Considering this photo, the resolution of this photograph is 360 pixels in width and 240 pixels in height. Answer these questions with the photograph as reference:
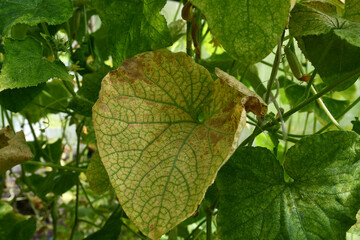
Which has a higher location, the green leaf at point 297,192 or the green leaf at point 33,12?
the green leaf at point 33,12

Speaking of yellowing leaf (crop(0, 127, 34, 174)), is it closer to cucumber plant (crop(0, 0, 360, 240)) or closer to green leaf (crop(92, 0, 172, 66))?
cucumber plant (crop(0, 0, 360, 240))

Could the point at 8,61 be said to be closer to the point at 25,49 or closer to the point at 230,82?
the point at 25,49

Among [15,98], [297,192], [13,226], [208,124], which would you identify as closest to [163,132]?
[208,124]

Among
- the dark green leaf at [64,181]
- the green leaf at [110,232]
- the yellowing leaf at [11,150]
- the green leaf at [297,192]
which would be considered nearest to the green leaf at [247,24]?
the green leaf at [297,192]

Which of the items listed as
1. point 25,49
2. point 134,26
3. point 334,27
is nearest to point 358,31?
point 334,27

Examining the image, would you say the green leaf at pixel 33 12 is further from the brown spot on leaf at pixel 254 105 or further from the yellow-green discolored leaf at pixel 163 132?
the brown spot on leaf at pixel 254 105

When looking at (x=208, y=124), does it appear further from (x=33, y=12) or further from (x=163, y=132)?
(x=33, y=12)

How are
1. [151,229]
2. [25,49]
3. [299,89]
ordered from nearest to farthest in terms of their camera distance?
1. [151,229]
2. [25,49]
3. [299,89]
